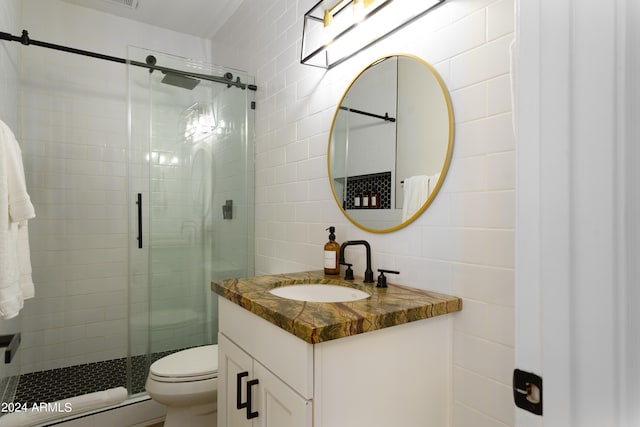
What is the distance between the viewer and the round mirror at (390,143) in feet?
4.11

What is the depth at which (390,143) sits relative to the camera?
4.71 ft

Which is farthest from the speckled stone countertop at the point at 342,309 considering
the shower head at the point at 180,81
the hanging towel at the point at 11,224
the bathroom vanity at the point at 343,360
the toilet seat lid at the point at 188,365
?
the shower head at the point at 180,81

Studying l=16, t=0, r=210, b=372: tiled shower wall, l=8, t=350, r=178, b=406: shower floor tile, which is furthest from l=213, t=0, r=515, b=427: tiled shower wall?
l=16, t=0, r=210, b=372: tiled shower wall

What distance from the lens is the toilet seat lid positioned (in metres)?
→ 1.72

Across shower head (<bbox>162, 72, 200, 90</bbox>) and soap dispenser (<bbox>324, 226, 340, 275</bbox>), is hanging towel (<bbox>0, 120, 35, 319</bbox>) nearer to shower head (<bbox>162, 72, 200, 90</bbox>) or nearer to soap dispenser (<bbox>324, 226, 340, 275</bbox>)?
shower head (<bbox>162, 72, 200, 90</bbox>)

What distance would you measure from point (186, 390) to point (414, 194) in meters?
1.36

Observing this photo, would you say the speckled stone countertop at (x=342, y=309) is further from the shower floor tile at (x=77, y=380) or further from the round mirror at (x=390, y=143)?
the shower floor tile at (x=77, y=380)

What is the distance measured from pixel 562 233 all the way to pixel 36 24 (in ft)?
11.0

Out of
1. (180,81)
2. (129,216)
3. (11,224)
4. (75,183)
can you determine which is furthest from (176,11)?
(11,224)

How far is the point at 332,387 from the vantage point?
944 millimetres

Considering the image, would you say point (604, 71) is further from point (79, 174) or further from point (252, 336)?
point (79, 174)

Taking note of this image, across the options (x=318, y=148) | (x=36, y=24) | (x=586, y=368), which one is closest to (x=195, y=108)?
(x=318, y=148)

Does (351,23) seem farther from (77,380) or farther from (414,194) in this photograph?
(77,380)

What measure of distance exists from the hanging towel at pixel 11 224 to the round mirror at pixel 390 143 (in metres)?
1.31
